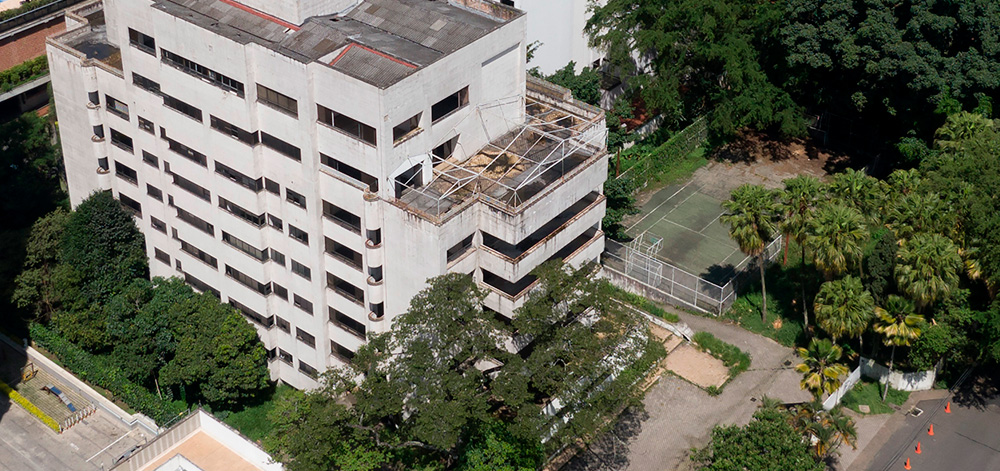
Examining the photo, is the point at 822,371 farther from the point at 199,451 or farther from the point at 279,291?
the point at 199,451

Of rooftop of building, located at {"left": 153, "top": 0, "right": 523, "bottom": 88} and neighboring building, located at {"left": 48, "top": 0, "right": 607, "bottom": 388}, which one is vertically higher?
rooftop of building, located at {"left": 153, "top": 0, "right": 523, "bottom": 88}

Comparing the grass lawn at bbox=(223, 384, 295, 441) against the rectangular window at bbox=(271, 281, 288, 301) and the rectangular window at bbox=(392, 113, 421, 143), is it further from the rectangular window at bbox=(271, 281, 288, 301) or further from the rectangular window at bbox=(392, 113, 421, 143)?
the rectangular window at bbox=(392, 113, 421, 143)

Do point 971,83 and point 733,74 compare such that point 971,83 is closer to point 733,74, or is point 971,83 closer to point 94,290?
point 733,74

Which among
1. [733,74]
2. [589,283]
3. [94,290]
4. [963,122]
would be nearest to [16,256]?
[94,290]

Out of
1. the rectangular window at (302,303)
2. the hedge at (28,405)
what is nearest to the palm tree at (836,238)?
the rectangular window at (302,303)

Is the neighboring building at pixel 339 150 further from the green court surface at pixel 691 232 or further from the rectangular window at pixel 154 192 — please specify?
the green court surface at pixel 691 232

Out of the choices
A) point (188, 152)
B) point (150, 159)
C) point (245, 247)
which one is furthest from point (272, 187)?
point (150, 159)

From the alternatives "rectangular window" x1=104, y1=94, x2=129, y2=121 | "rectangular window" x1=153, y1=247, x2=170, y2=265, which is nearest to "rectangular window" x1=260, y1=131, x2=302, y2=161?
"rectangular window" x1=104, y1=94, x2=129, y2=121
